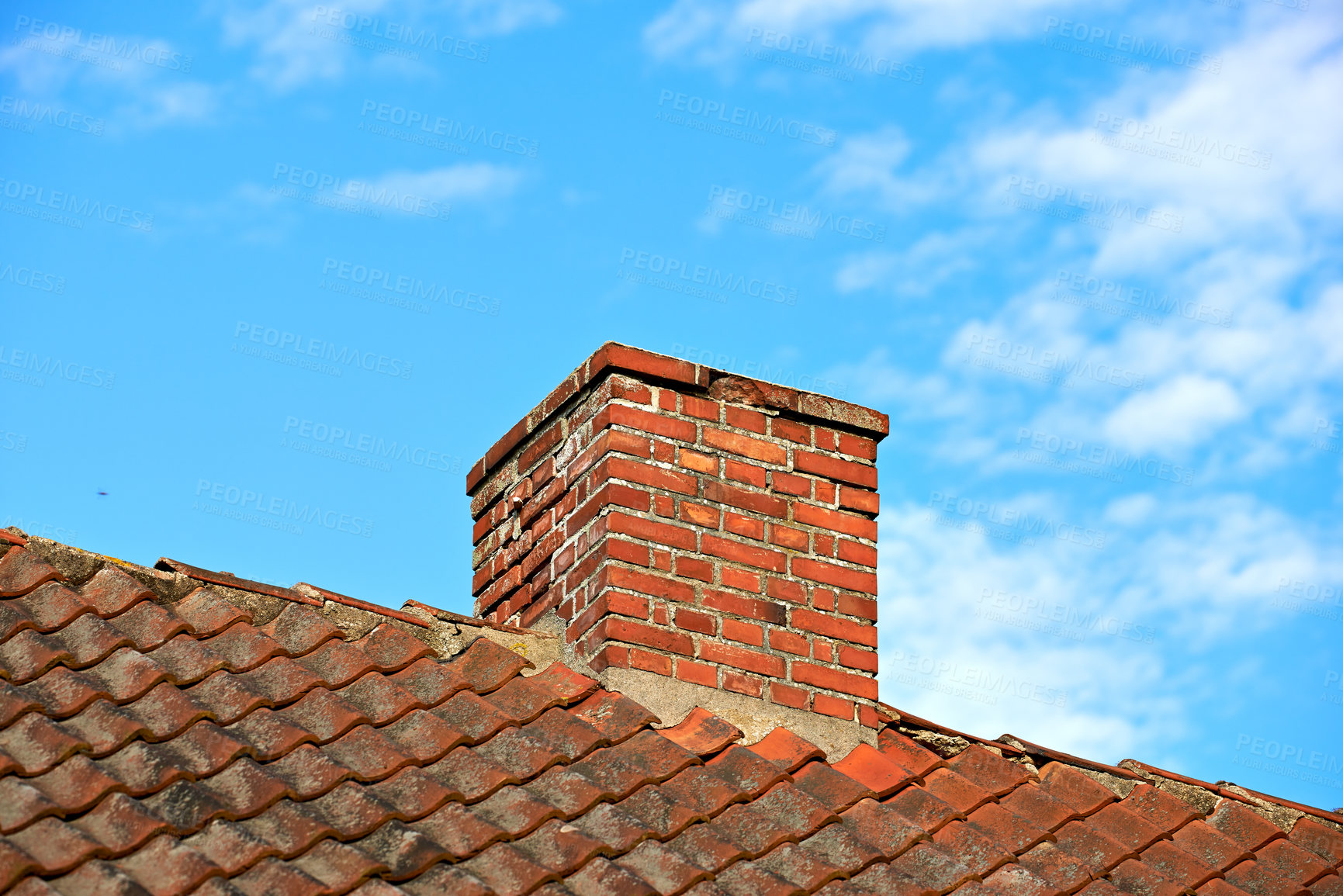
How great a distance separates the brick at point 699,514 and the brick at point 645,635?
405 millimetres

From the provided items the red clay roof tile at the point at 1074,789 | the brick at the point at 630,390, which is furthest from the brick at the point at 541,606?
the red clay roof tile at the point at 1074,789

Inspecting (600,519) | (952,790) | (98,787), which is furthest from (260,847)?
(952,790)

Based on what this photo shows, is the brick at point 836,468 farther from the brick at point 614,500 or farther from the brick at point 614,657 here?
the brick at point 614,657

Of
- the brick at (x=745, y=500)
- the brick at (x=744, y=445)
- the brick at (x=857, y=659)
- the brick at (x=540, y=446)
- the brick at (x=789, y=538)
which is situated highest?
the brick at (x=540, y=446)

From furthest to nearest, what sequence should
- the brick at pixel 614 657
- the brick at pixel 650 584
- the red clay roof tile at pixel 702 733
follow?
the brick at pixel 650 584
the brick at pixel 614 657
the red clay roof tile at pixel 702 733

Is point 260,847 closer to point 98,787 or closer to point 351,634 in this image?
point 98,787

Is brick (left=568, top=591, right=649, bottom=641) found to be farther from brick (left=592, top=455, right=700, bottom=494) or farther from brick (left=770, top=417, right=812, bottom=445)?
brick (left=770, top=417, right=812, bottom=445)

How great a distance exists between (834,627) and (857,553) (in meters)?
0.32

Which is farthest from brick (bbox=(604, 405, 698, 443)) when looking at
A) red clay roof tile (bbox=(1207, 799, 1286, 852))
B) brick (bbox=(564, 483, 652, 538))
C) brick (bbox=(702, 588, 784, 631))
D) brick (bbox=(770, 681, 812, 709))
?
red clay roof tile (bbox=(1207, 799, 1286, 852))

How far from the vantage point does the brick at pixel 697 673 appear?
14.9 ft

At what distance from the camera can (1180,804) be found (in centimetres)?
462

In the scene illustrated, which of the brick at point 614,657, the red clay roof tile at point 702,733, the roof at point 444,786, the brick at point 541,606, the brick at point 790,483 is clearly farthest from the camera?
the brick at point 790,483

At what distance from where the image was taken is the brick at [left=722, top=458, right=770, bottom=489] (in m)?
4.92

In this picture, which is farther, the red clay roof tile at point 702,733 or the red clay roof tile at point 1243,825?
the red clay roof tile at point 1243,825
